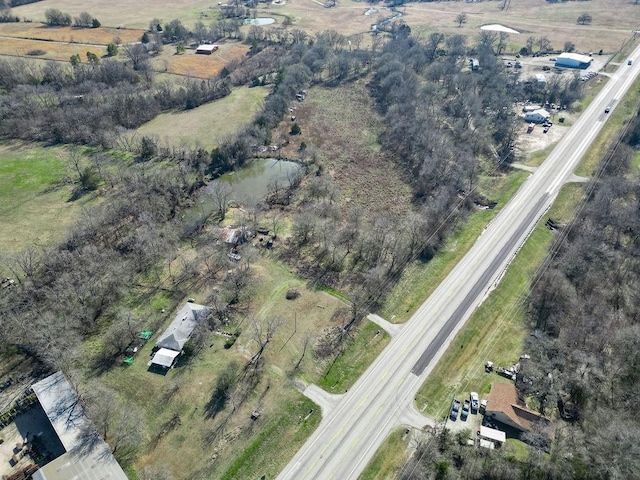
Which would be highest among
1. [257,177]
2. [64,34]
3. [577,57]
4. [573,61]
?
[64,34]

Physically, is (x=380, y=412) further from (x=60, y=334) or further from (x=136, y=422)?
(x=60, y=334)

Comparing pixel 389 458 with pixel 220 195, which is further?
pixel 220 195

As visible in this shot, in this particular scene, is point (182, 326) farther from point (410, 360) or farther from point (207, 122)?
point (207, 122)

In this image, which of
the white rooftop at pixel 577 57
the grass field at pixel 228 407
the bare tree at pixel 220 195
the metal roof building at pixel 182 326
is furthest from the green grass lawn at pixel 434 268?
the white rooftop at pixel 577 57

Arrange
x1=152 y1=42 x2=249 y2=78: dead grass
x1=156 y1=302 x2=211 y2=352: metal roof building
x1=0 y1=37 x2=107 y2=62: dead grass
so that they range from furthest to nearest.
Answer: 1. x1=0 y1=37 x2=107 y2=62: dead grass
2. x1=152 y1=42 x2=249 y2=78: dead grass
3. x1=156 y1=302 x2=211 y2=352: metal roof building

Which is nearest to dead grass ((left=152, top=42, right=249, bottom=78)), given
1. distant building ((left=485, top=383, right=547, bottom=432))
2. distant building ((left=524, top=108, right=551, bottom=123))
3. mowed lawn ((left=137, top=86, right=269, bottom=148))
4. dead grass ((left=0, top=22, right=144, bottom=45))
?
dead grass ((left=0, top=22, right=144, bottom=45))

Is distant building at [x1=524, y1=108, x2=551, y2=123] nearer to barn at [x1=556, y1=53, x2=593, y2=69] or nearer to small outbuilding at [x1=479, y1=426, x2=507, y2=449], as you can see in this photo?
barn at [x1=556, y1=53, x2=593, y2=69]

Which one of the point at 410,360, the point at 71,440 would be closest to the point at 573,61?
the point at 410,360
